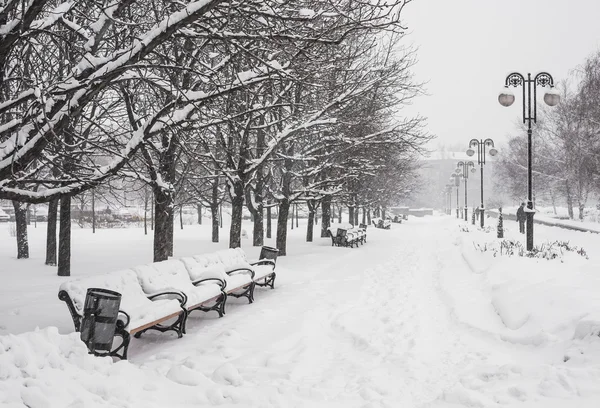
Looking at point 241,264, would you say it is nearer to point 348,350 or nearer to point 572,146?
point 348,350

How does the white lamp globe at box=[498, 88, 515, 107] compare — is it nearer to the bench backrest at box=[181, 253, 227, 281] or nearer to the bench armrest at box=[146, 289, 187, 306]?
the bench backrest at box=[181, 253, 227, 281]

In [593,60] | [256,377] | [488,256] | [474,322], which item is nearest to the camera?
[256,377]

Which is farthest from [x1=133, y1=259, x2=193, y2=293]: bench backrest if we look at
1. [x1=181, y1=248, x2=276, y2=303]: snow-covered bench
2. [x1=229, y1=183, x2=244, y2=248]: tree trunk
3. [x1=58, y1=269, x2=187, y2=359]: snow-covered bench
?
[x1=229, y1=183, x2=244, y2=248]: tree trunk

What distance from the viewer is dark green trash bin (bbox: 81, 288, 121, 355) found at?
503 centimetres

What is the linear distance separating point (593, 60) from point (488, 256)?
22.4m

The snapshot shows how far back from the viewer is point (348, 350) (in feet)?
19.2

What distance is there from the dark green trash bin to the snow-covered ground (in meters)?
0.38

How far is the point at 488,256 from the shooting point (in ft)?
46.4

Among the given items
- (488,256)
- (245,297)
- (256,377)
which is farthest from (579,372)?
(488,256)

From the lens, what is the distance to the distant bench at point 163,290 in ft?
17.8

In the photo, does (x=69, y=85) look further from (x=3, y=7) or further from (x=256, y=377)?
(x=256, y=377)

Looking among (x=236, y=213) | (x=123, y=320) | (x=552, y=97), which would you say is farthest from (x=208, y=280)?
(x=552, y=97)

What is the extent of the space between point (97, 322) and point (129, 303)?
3.59 ft

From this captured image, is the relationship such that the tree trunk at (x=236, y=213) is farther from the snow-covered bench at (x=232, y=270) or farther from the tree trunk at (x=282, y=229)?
the tree trunk at (x=282, y=229)
